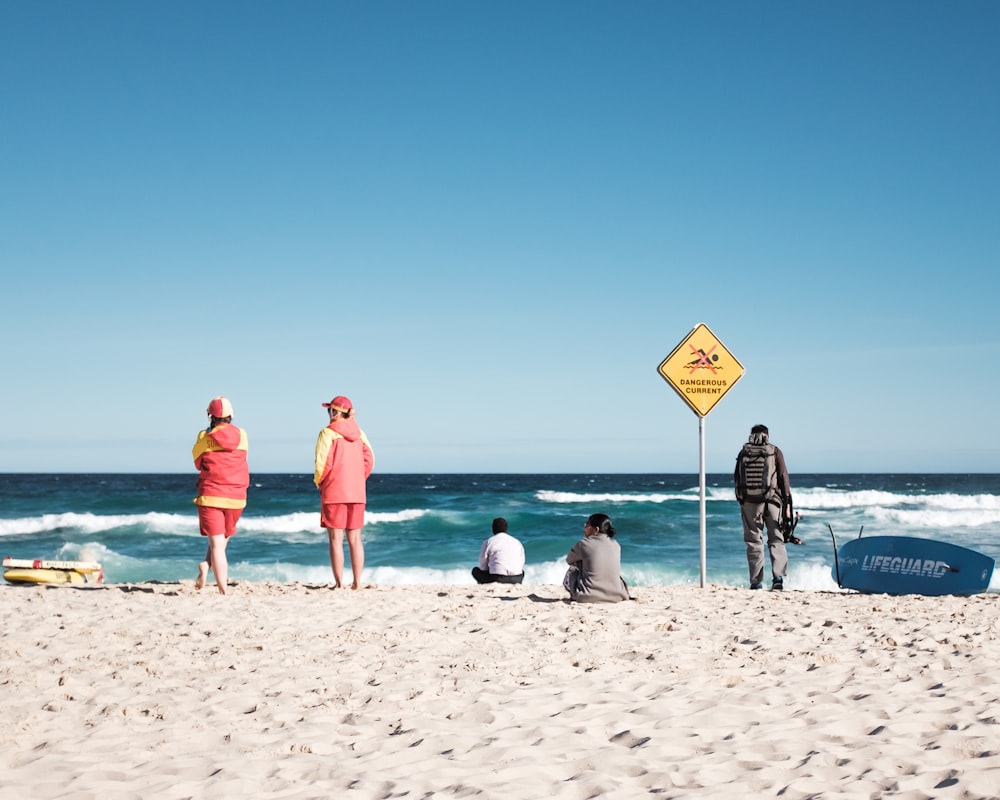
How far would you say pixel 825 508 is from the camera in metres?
36.5

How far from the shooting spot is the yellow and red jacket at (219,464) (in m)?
8.31

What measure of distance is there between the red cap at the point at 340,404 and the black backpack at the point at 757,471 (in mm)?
4343

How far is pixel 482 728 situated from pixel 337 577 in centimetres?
505

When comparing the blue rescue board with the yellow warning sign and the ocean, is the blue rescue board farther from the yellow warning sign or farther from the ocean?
the ocean

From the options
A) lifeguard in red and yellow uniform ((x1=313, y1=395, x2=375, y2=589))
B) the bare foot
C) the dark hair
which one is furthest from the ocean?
lifeguard in red and yellow uniform ((x1=313, y1=395, x2=375, y2=589))

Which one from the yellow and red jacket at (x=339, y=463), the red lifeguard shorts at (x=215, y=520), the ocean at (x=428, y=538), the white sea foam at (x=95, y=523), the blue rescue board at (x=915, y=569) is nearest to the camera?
the red lifeguard shorts at (x=215, y=520)

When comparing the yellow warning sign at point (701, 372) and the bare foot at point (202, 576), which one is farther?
the yellow warning sign at point (701, 372)

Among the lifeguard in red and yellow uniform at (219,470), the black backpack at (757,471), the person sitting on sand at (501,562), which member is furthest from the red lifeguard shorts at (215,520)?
the black backpack at (757,471)

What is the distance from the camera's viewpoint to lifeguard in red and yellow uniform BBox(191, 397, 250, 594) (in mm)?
8297

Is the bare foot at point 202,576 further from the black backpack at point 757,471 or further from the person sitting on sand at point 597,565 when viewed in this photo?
the black backpack at point 757,471

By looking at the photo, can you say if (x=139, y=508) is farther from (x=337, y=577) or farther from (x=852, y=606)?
(x=852, y=606)

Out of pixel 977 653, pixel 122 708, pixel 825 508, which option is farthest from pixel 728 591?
pixel 825 508

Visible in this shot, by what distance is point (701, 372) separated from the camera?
9164 mm

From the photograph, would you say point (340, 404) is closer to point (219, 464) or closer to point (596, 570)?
point (219, 464)
